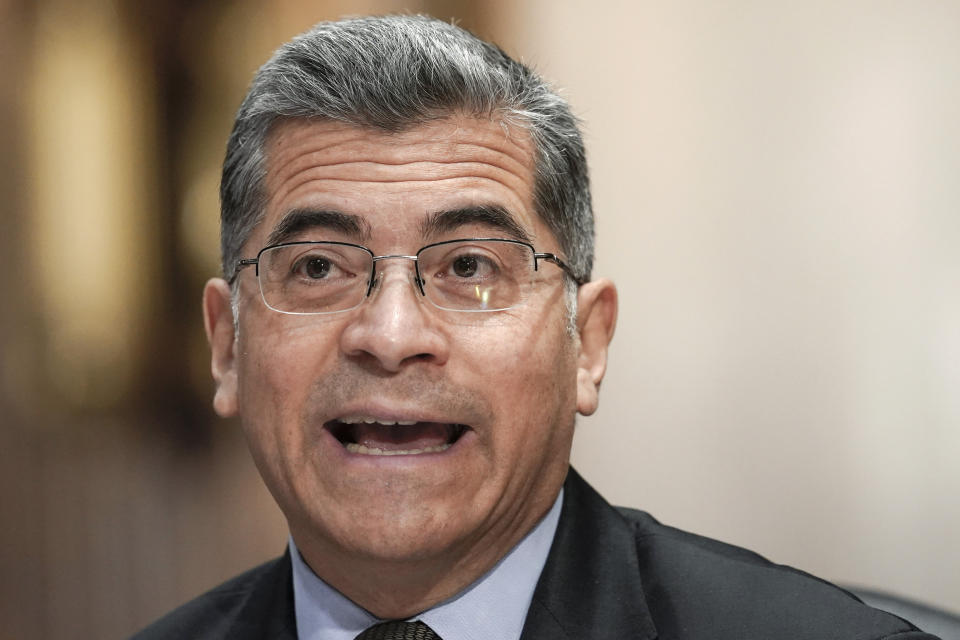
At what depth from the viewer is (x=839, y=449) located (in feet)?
8.25

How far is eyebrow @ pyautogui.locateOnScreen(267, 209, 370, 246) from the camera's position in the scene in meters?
1.57

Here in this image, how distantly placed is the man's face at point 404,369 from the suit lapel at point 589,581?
10 cm

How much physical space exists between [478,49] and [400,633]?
0.97 metres

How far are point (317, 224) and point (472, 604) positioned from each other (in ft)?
2.17

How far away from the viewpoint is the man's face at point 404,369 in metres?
1.50

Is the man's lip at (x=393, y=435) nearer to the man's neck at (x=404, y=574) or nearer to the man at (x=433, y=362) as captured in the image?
the man at (x=433, y=362)

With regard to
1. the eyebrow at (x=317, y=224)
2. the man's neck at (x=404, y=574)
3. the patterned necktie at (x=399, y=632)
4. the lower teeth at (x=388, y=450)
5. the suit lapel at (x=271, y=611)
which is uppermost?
the eyebrow at (x=317, y=224)

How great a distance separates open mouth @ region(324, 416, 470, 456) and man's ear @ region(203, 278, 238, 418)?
323 mm

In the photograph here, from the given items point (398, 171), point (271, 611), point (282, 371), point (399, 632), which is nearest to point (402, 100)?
point (398, 171)

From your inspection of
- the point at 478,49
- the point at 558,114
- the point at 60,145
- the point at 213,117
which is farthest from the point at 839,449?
the point at 60,145

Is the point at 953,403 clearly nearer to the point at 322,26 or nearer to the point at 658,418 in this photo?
the point at 658,418

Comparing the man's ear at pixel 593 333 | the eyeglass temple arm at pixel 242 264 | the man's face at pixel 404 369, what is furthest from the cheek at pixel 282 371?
the man's ear at pixel 593 333

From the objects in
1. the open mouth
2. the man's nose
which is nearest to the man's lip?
the open mouth

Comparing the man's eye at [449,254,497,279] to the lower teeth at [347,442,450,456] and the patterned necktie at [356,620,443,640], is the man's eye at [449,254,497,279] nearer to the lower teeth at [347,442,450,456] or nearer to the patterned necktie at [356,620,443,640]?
the lower teeth at [347,442,450,456]
